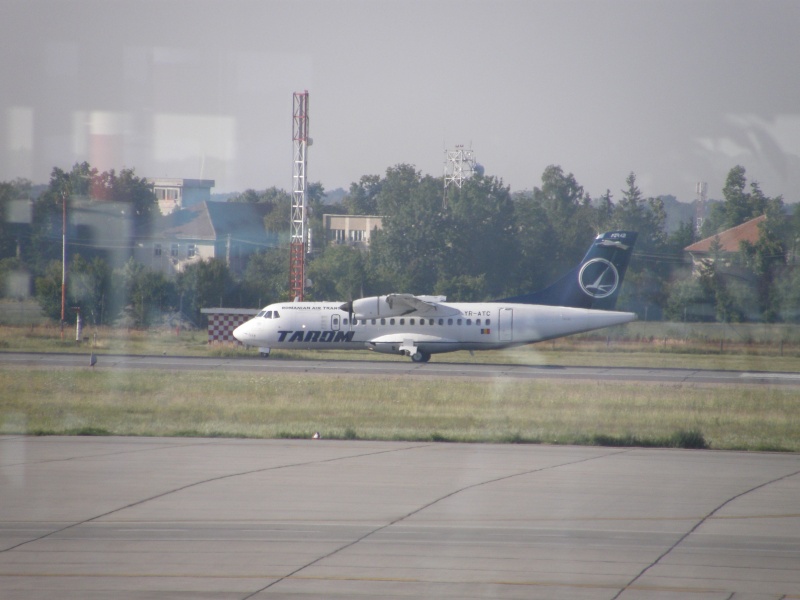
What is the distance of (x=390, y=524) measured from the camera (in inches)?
380

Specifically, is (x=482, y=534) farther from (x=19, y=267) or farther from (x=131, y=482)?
(x=19, y=267)

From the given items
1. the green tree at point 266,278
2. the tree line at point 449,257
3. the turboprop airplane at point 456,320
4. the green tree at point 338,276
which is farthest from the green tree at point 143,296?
the turboprop airplane at point 456,320

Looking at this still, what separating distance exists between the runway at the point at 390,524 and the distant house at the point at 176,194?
124 ft

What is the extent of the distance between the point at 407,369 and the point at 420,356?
138 inches

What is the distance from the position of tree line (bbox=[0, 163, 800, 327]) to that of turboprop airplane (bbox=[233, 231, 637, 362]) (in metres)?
12.1

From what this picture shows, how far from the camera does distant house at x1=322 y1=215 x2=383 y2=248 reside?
81.7 m

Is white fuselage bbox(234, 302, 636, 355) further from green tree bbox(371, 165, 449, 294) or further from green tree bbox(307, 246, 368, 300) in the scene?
green tree bbox(371, 165, 449, 294)

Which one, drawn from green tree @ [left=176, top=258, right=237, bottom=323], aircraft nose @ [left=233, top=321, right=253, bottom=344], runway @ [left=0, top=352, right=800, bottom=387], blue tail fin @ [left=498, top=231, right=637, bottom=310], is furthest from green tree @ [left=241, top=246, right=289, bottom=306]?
blue tail fin @ [left=498, top=231, right=637, bottom=310]

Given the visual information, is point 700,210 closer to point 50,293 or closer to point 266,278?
point 266,278

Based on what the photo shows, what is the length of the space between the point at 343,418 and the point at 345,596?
43.9 feet

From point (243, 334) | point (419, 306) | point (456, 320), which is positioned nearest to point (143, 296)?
point (243, 334)

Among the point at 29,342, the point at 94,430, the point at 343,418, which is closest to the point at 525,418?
the point at 343,418

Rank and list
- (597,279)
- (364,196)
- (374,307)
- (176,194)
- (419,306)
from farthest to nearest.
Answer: (364,196) → (176,194) → (597,279) → (419,306) → (374,307)

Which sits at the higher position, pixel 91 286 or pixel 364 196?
pixel 364 196
